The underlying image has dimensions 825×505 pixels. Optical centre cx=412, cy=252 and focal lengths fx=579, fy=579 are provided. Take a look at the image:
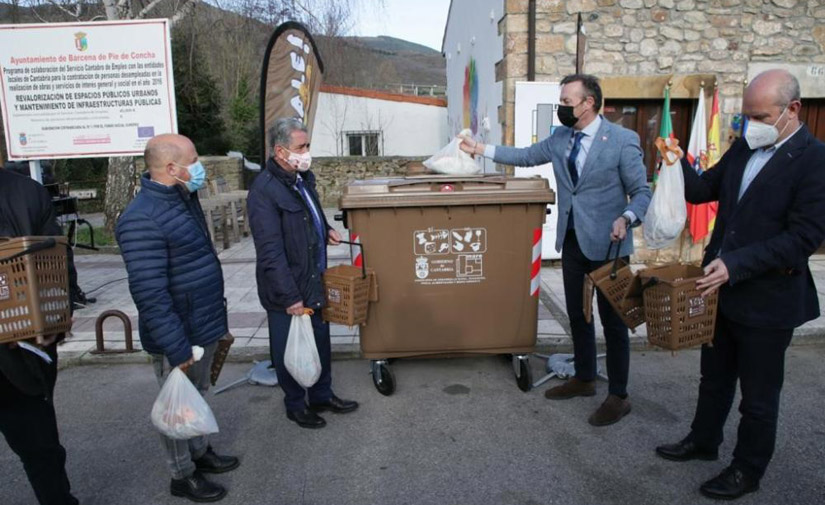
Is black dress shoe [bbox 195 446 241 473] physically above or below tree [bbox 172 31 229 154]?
below

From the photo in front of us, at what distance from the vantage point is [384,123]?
17.8m

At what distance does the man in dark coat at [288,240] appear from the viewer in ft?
10.3

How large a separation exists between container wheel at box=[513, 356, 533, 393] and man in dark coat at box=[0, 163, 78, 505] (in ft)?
8.74

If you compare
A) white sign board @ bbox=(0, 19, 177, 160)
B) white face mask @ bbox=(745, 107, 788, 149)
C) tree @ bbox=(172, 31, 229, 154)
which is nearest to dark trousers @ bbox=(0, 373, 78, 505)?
white face mask @ bbox=(745, 107, 788, 149)

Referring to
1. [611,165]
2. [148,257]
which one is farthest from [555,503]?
[148,257]

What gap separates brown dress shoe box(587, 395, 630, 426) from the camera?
3.44 metres

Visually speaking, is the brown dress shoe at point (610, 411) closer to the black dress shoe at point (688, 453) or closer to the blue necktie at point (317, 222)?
the black dress shoe at point (688, 453)

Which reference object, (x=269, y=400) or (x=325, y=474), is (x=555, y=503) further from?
(x=269, y=400)

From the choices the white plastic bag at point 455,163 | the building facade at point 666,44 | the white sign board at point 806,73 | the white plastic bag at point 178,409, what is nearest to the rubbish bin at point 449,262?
the white plastic bag at point 455,163

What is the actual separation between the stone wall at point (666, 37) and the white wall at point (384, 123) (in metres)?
10.1

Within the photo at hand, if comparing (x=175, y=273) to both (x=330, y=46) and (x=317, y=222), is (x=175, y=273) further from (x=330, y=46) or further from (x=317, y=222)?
(x=330, y=46)

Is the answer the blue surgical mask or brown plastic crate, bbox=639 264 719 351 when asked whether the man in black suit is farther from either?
the blue surgical mask

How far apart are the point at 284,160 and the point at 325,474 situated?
5.60 feet

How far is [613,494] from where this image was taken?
2779 millimetres
